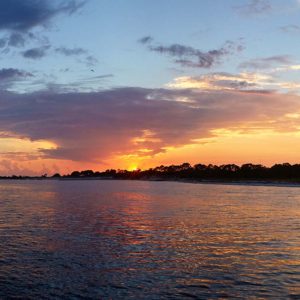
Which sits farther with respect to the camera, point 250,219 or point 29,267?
point 250,219

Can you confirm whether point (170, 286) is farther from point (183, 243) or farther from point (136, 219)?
point (136, 219)

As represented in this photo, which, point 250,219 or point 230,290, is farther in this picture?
point 250,219

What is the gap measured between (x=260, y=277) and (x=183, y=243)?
1142cm

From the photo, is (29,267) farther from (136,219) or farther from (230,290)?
(136,219)

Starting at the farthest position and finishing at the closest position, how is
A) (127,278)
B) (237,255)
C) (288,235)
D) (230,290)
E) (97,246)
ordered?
1. (288,235)
2. (97,246)
3. (237,255)
4. (127,278)
5. (230,290)

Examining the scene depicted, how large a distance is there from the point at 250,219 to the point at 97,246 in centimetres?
2645

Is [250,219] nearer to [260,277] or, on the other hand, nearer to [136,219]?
[136,219]

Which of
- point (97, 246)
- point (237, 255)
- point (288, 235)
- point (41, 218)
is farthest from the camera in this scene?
point (41, 218)

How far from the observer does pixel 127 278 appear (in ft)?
77.5

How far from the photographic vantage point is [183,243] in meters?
34.6

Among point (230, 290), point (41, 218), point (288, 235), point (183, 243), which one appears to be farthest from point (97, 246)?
point (41, 218)

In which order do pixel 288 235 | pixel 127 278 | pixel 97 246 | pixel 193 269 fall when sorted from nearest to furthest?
1. pixel 127 278
2. pixel 193 269
3. pixel 97 246
4. pixel 288 235

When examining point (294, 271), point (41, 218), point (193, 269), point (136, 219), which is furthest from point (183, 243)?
point (41, 218)

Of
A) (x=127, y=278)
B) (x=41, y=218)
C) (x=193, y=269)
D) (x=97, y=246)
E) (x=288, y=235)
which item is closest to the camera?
(x=127, y=278)
